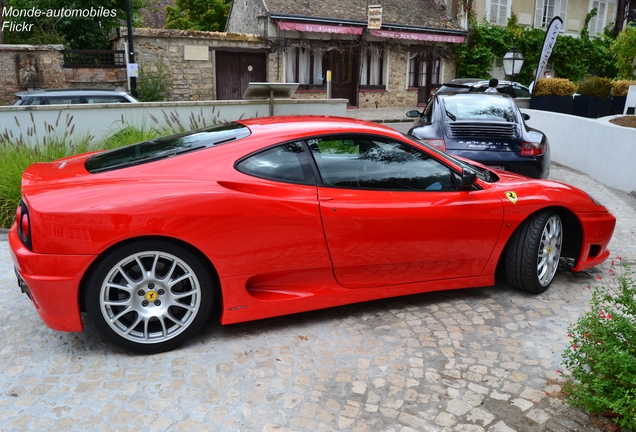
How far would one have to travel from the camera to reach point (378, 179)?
397 centimetres

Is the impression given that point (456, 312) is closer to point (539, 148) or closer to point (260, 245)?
point (260, 245)

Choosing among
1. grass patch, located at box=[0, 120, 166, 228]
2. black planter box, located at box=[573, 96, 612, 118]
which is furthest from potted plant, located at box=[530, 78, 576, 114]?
grass patch, located at box=[0, 120, 166, 228]

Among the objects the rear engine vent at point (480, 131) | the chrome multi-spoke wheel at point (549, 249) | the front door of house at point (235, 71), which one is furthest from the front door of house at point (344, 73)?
the chrome multi-spoke wheel at point (549, 249)

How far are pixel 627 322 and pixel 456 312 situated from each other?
153 cm

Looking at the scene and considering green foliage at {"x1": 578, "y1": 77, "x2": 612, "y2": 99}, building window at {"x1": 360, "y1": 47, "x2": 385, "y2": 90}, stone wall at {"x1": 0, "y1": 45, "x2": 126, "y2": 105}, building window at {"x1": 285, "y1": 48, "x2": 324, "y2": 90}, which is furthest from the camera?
building window at {"x1": 360, "y1": 47, "x2": 385, "y2": 90}

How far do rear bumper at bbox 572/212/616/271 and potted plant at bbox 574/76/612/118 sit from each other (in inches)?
561

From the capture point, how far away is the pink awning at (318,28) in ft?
77.3

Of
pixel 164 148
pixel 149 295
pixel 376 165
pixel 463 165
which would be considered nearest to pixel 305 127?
pixel 376 165

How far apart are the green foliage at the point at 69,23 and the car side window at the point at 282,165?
65.9ft

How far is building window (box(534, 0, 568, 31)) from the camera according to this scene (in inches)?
1195

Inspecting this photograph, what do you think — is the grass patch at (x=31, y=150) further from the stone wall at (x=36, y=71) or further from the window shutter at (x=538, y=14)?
the window shutter at (x=538, y=14)

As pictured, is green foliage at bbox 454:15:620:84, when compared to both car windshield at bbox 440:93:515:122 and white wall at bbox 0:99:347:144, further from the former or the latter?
car windshield at bbox 440:93:515:122

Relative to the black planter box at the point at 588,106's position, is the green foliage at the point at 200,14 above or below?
above

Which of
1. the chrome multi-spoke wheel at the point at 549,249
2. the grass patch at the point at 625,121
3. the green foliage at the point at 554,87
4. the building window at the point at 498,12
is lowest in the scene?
the chrome multi-spoke wheel at the point at 549,249
